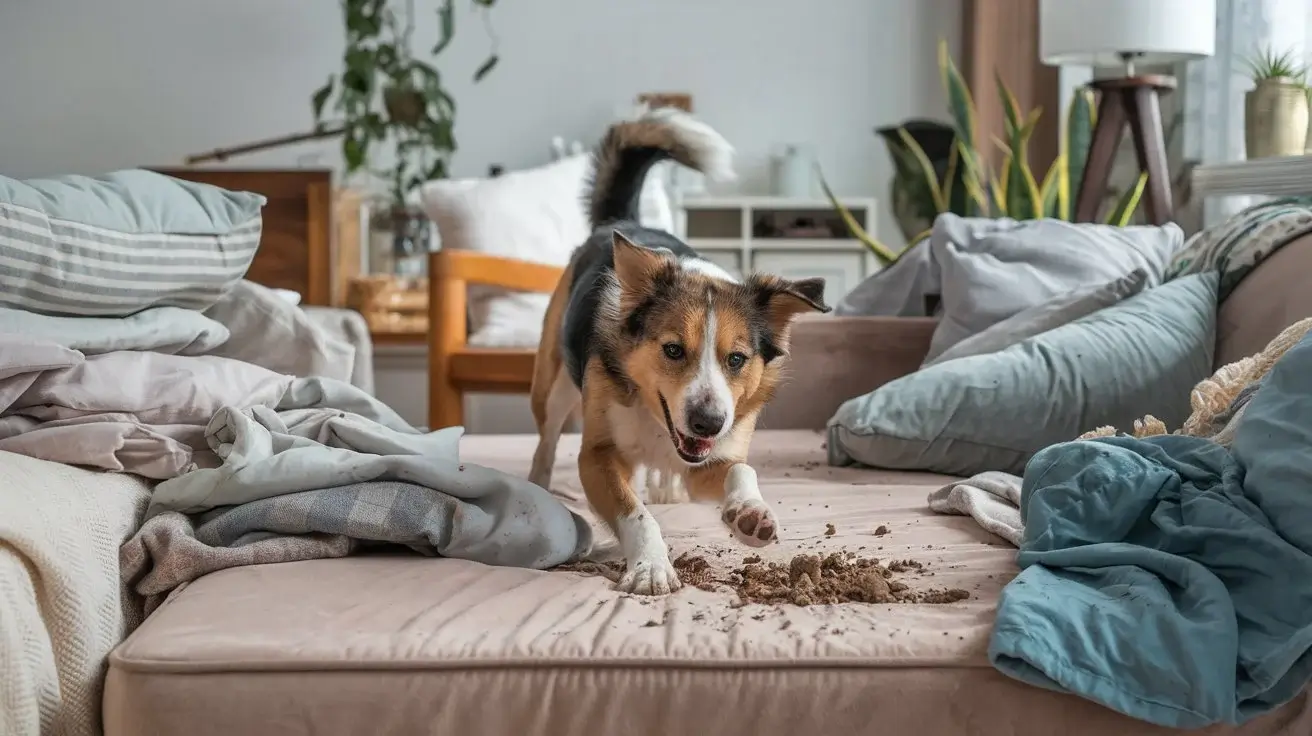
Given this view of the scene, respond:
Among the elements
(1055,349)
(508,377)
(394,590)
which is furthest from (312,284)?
(394,590)

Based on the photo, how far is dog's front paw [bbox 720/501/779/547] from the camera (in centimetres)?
152

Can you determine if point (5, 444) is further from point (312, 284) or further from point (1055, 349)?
point (312, 284)

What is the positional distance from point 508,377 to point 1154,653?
242cm

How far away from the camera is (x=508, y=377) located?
3.40 m

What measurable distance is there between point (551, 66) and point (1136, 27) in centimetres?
314

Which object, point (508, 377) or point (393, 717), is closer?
point (393, 717)

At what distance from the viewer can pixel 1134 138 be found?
3287 mm

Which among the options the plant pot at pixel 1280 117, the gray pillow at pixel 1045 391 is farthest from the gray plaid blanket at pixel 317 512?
the plant pot at pixel 1280 117

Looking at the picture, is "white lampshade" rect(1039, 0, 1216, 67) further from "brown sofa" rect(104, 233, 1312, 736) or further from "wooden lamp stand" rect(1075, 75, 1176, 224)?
"brown sofa" rect(104, 233, 1312, 736)

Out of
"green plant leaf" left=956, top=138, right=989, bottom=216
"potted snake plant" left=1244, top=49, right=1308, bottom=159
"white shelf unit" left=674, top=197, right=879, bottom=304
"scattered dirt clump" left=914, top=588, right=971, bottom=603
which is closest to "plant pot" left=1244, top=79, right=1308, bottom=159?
"potted snake plant" left=1244, top=49, right=1308, bottom=159

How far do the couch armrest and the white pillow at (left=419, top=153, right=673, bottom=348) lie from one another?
1.18m

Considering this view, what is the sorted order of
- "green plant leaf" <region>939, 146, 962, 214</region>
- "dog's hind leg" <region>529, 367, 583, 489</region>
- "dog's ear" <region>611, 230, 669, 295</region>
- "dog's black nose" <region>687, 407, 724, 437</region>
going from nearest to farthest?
"dog's black nose" <region>687, 407, 724, 437</region> → "dog's ear" <region>611, 230, 669, 295</region> → "dog's hind leg" <region>529, 367, 583, 489</region> → "green plant leaf" <region>939, 146, 962, 214</region>

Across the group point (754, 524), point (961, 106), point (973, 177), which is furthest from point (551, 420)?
point (961, 106)

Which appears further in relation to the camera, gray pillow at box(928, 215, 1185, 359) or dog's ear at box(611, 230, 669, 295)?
gray pillow at box(928, 215, 1185, 359)
